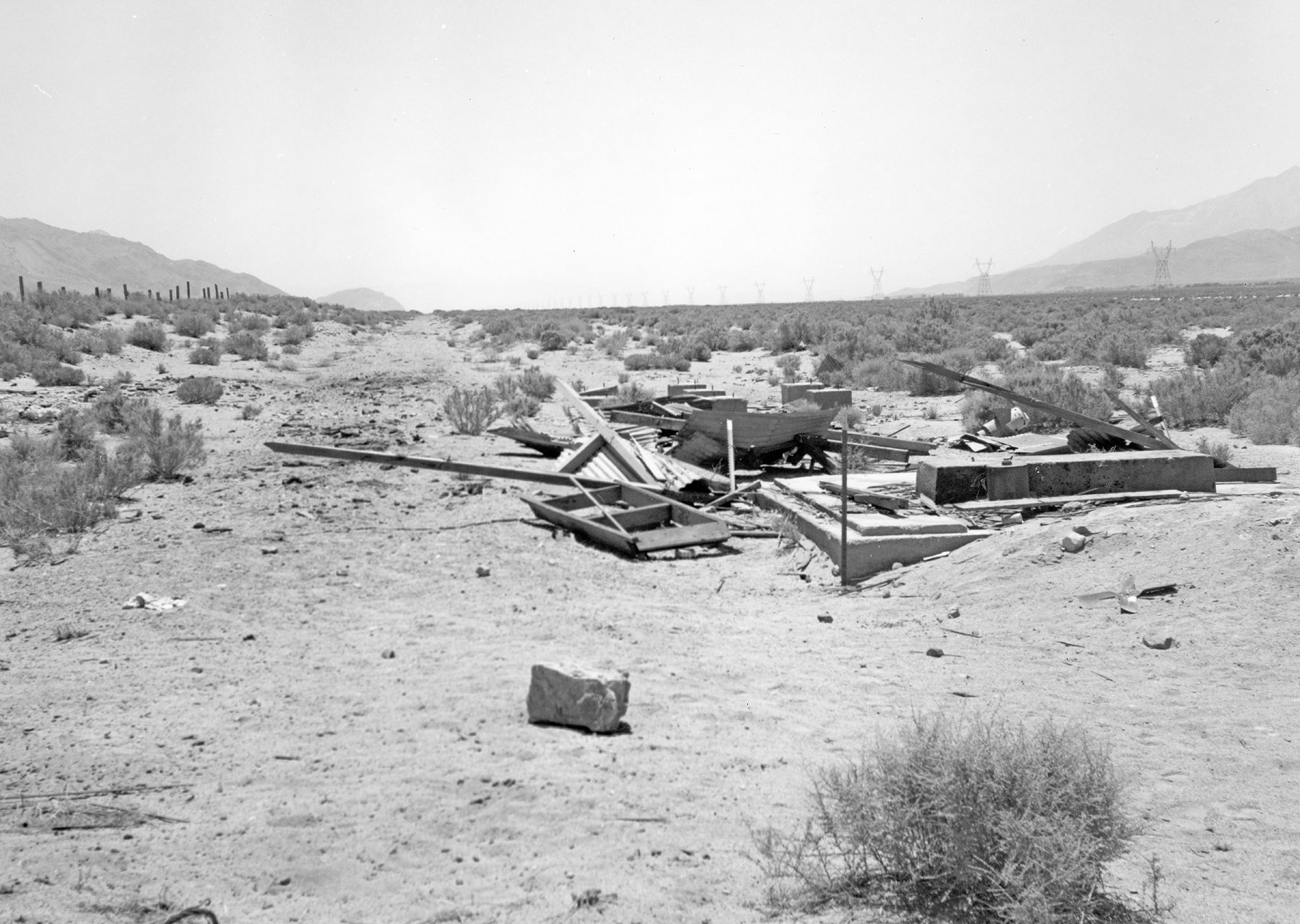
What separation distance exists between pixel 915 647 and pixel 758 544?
3.09 meters

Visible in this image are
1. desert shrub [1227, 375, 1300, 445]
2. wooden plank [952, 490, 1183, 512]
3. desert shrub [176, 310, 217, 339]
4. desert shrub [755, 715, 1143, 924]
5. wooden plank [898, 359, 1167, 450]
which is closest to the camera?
desert shrub [755, 715, 1143, 924]

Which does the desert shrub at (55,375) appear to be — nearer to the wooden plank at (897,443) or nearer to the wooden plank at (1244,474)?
the wooden plank at (897,443)

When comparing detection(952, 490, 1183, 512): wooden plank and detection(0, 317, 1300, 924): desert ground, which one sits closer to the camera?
detection(0, 317, 1300, 924): desert ground

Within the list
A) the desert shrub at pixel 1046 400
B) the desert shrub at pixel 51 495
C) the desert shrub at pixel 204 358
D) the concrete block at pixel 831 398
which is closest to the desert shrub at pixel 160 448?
the desert shrub at pixel 51 495

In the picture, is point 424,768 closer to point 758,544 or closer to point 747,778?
point 747,778

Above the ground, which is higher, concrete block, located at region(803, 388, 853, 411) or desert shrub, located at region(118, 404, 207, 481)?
concrete block, located at region(803, 388, 853, 411)

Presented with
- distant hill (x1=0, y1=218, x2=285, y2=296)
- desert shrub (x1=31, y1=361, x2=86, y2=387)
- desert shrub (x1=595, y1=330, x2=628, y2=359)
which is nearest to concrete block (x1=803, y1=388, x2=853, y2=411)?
desert shrub (x1=31, y1=361, x2=86, y2=387)

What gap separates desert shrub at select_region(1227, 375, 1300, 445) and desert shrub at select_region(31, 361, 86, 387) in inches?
793

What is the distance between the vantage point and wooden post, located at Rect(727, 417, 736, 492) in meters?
10.9

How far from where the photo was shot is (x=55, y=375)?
57.3 ft

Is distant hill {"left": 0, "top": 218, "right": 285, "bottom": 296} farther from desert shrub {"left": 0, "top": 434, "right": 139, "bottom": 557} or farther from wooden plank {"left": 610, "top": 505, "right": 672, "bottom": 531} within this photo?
wooden plank {"left": 610, "top": 505, "right": 672, "bottom": 531}

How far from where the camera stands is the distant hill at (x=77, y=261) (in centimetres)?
14265

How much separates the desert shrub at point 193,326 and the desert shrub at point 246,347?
9.85 ft

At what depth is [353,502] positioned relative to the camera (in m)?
9.83
